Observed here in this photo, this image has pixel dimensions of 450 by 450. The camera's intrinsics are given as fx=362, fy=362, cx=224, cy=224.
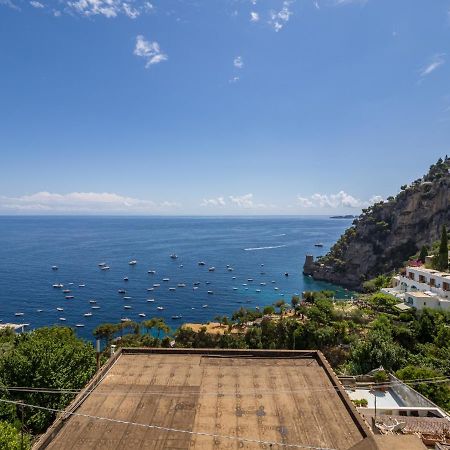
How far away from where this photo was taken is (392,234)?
103250 millimetres

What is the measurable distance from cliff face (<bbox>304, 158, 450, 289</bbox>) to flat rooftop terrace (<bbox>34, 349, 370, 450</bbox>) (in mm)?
87591

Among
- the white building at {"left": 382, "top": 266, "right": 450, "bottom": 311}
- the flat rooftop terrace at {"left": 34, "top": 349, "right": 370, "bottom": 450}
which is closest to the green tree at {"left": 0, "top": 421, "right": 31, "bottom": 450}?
the flat rooftop terrace at {"left": 34, "top": 349, "right": 370, "bottom": 450}

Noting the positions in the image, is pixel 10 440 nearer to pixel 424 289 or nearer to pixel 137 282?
pixel 424 289

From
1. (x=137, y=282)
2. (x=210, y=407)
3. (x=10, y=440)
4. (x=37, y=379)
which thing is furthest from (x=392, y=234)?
(x=10, y=440)

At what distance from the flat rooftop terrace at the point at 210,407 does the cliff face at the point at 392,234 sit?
8759 centimetres

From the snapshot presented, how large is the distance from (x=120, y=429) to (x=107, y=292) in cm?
7998

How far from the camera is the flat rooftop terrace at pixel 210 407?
1280cm

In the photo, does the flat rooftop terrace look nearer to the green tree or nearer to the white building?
the green tree

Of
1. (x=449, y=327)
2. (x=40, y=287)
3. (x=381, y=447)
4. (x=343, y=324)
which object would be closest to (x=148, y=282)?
(x=40, y=287)

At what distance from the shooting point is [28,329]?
64.1m

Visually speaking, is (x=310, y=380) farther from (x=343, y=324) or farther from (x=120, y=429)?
(x=343, y=324)

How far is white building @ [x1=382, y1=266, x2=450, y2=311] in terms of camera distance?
50.2 metres

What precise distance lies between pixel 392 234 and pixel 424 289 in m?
50.5

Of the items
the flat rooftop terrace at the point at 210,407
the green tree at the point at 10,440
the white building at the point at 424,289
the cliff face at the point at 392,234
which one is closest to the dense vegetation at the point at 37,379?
the green tree at the point at 10,440
